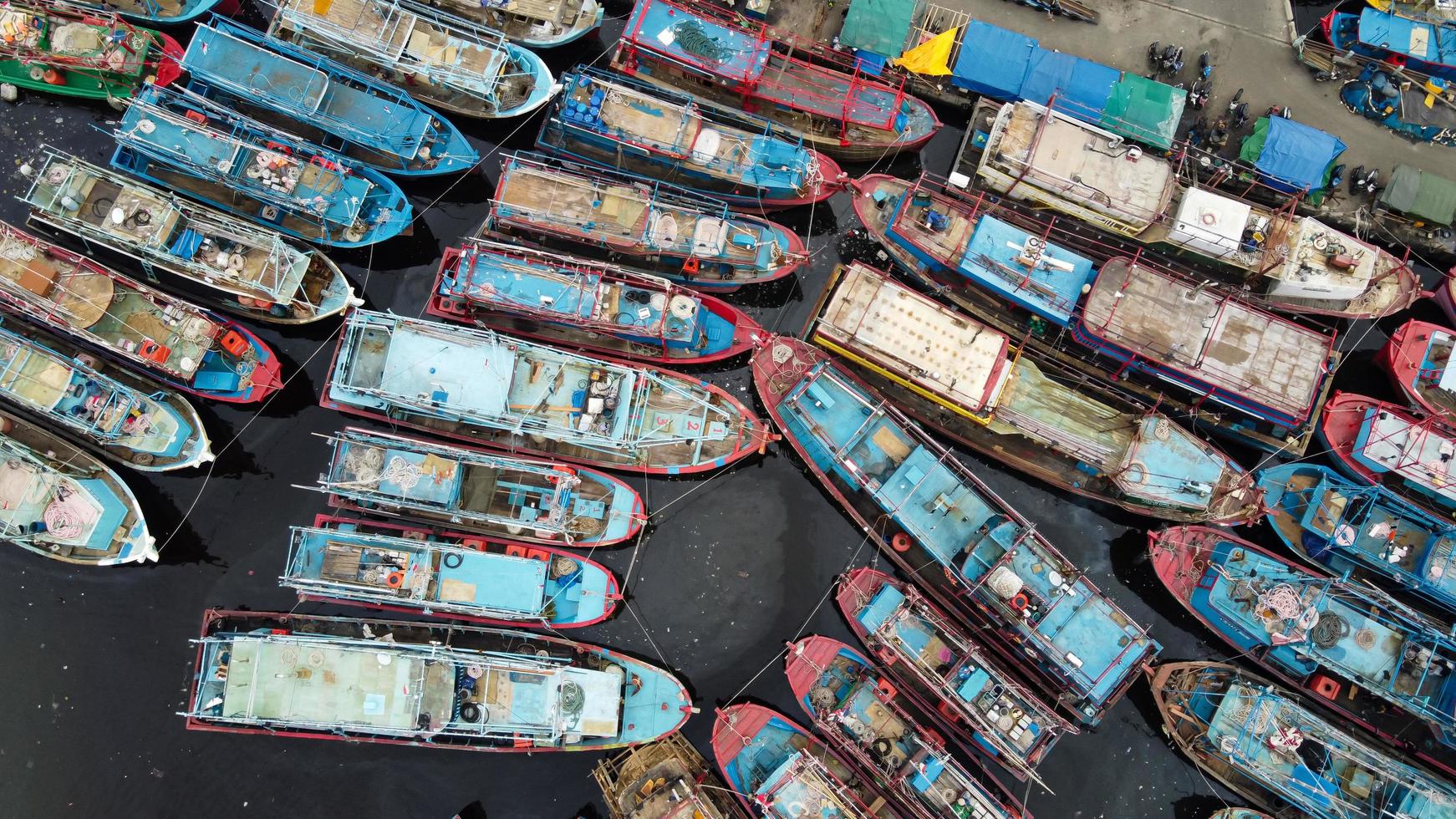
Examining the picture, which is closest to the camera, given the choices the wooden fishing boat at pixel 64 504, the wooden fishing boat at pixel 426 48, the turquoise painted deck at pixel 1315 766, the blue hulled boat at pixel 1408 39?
the turquoise painted deck at pixel 1315 766

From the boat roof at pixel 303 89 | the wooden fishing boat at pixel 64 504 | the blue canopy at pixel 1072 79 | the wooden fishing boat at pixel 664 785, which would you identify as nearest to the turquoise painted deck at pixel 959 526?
the wooden fishing boat at pixel 664 785

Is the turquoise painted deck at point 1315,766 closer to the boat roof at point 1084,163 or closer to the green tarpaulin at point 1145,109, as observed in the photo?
the boat roof at point 1084,163

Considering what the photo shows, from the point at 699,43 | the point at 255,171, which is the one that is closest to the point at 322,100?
the point at 255,171

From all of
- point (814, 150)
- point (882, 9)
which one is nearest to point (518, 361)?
point (814, 150)

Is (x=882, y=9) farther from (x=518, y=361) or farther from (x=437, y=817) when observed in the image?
(x=437, y=817)

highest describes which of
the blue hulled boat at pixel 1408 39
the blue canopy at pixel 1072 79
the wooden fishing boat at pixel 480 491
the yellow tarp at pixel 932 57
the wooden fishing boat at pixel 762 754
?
the blue hulled boat at pixel 1408 39

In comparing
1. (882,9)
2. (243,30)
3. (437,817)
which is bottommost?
(437,817)
